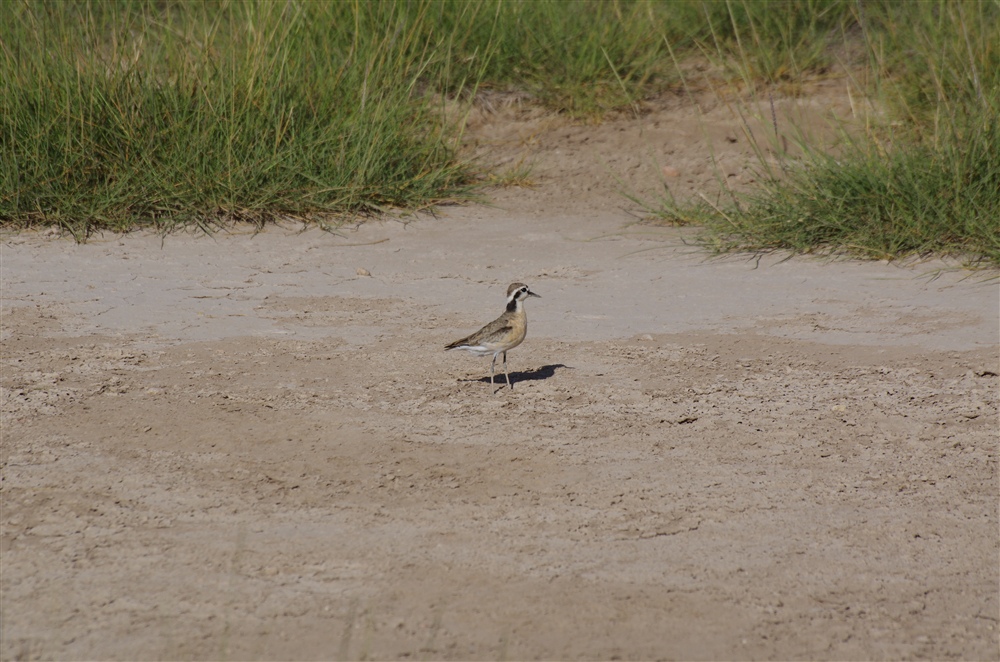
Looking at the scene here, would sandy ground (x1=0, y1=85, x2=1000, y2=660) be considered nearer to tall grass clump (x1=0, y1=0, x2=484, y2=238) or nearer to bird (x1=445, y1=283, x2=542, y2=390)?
bird (x1=445, y1=283, x2=542, y2=390)

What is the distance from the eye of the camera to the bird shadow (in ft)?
16.1

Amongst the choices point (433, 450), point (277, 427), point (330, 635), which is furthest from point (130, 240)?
point (330, 635)

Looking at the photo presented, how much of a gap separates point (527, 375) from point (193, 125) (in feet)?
10.7

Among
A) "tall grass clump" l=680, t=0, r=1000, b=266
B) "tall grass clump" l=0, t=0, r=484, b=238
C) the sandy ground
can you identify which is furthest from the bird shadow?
"tall grass clump" l=0, t=0, r=484, b=238

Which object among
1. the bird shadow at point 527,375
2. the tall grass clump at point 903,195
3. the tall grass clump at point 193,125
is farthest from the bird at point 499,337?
the tall grass clump at point 193,125

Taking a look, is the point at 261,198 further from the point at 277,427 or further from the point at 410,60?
the point at 277,427

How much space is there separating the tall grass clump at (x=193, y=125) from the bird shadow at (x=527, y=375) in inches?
108

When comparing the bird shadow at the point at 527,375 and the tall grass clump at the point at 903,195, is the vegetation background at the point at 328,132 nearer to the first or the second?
the tall grass clump at the point at 903,195

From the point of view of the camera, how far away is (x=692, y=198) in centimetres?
773

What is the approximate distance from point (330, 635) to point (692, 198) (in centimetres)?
530

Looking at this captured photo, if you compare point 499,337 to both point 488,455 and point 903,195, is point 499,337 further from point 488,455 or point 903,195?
point 903,195

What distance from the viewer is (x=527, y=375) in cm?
498

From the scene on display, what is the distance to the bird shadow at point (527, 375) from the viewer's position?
492 cm

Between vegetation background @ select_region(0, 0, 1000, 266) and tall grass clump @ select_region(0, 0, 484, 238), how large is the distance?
14 millimetres
